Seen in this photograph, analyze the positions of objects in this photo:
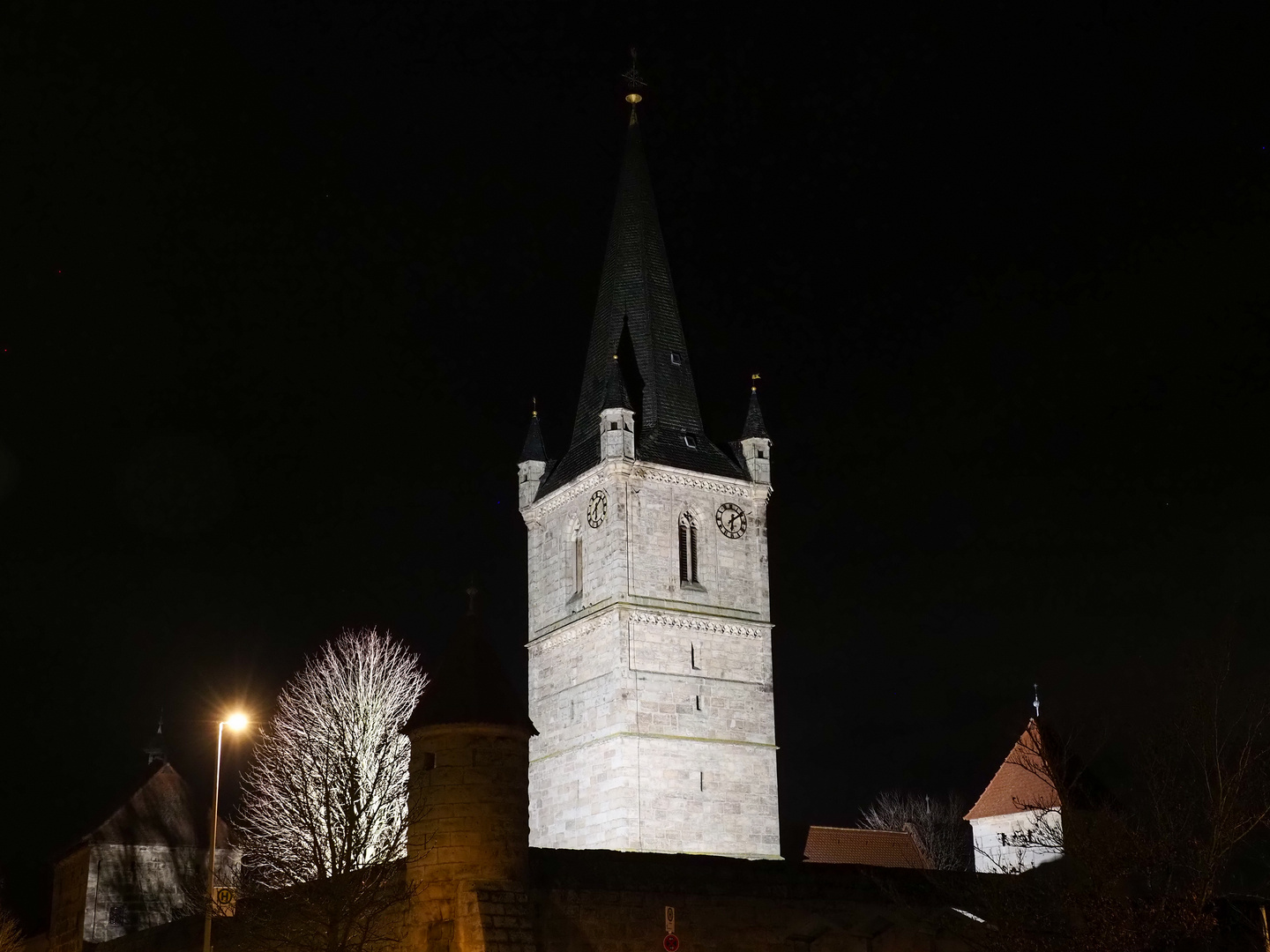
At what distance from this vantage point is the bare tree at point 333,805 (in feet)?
110

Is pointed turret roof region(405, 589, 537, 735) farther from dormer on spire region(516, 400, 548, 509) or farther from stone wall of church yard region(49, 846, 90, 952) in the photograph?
dormer on spire region(516, 400, 548, 509)

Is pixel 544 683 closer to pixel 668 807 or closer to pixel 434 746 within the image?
pixel 668 807

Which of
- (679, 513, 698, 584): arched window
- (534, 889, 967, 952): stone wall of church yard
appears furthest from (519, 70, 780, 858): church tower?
(534, 889, 967, 952): stone wall of church yard

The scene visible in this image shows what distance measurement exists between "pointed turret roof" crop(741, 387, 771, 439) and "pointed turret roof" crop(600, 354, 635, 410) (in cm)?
467

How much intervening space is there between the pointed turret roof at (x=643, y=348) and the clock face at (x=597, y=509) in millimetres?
1139

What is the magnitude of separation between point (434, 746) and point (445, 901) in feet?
8.77

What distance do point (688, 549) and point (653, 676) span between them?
5.19m

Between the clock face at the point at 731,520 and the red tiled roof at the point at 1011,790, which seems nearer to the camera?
the red tiled roof at the point at 1011,790

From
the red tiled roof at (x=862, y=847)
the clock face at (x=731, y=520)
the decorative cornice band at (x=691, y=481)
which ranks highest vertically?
the decorative cornice band at (x=691, y=481)

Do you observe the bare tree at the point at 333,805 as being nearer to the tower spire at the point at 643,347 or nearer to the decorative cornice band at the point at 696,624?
the decorative cornice band at the point at 696,624

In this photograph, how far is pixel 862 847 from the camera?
214ft

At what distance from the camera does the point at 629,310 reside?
66375 mm

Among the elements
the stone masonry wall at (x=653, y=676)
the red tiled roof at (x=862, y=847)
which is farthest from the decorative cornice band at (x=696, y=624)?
the red tiled roof at (x=862, y=847)

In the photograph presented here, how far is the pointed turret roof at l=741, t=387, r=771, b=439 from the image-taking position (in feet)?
217
